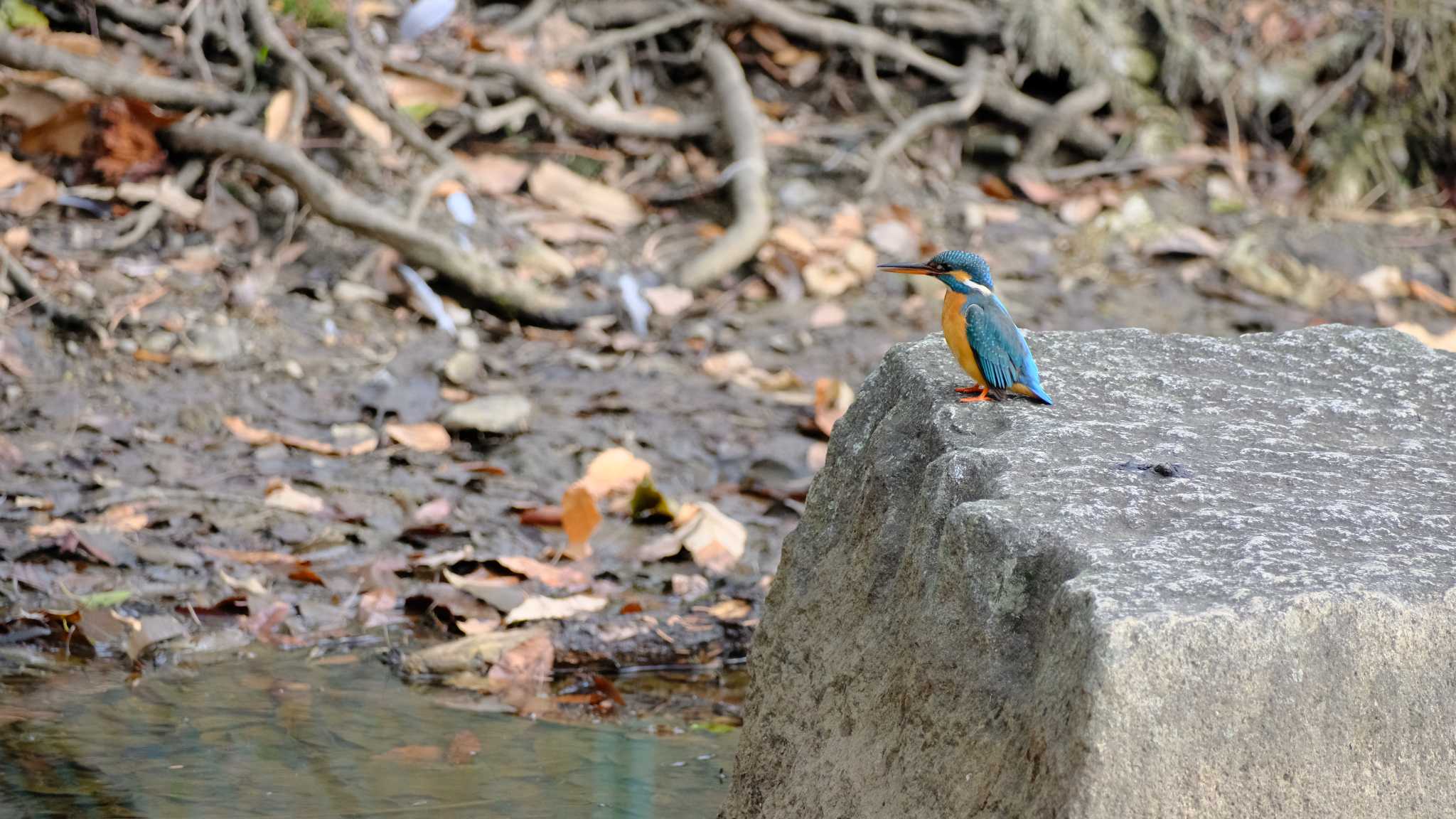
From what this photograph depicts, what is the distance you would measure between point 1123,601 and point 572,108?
4990 mm

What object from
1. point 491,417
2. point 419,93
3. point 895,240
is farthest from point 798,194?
point 491,417

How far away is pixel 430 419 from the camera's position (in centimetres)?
462

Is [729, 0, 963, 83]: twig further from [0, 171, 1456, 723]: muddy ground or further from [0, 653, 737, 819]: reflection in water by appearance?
[0, 653, 737, 819]: reflection in water

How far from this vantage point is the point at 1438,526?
188 cm

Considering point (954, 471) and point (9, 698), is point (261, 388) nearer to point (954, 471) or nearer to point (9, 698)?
point (9, 698)

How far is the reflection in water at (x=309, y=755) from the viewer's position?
2.70 m

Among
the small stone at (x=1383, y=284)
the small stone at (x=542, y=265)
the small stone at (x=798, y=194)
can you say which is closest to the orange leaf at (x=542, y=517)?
the small stone at (x=542, y=265)

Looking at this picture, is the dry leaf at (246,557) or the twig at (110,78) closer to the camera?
the dry leaf at (246,557)

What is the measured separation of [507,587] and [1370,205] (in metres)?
5.09

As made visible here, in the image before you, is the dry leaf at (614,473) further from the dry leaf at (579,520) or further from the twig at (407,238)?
the twig at (407,238)

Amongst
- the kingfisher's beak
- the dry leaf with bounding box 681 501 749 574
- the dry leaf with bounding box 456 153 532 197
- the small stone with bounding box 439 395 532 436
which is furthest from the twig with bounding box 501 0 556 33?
the kingfisher's beak

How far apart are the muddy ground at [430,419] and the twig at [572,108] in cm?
69

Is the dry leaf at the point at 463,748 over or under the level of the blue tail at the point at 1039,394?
under

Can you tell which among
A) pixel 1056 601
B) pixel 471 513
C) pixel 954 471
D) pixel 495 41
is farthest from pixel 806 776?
pixel 495 41
